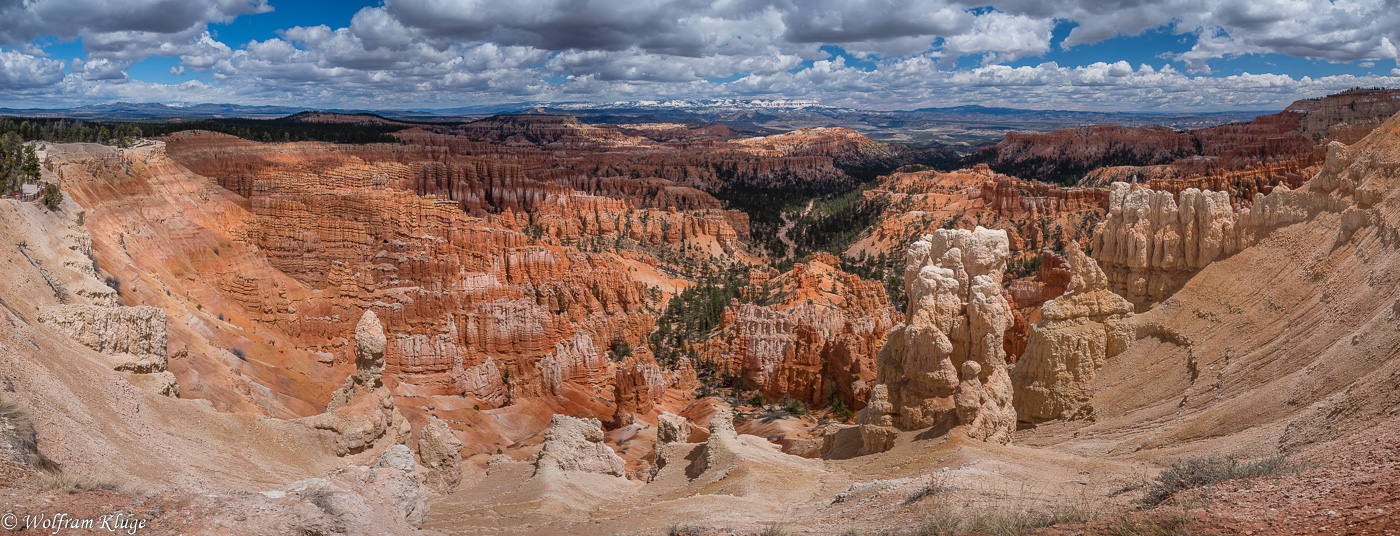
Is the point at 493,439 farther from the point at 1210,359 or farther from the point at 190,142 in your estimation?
the point at 190,142

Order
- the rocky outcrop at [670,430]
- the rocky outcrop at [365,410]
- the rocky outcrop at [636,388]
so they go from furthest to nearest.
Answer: the rocky outcrop at [636,388], the rocky outcrop at [670,430], the rocky outcrop at [365,410]

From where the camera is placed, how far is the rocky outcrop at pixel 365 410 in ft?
50.1

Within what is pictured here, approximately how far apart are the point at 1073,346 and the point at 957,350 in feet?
10.8

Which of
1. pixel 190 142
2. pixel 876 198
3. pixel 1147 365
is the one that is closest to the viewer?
pixel 1147 365

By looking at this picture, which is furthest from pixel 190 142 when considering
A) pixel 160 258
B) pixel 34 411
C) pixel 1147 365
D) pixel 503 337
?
pixel 1147 365

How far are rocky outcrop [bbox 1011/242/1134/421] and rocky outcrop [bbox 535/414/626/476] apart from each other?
10.4 m

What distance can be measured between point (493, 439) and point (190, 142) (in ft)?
161

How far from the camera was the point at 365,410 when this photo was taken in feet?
55.9

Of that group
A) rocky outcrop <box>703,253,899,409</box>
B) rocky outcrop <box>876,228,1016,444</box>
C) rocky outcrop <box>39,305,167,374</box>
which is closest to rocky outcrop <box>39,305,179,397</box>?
rocky outcrop <box>39,305,167,374</box>

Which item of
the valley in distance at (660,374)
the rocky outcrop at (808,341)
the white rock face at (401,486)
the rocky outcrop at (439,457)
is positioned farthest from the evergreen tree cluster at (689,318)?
the white rock face at (401,486)

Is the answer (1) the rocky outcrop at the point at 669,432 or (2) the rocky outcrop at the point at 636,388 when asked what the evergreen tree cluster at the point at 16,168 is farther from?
(2) the rocky outcrop at the point at 636,388

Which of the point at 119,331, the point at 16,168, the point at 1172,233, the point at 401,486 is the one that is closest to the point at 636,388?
the point at 1172,233

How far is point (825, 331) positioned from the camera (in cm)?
4203

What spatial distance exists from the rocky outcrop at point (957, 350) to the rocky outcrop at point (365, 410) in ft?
37.4
